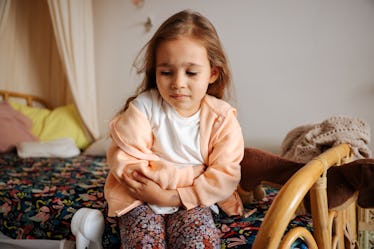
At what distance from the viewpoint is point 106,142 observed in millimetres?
2320

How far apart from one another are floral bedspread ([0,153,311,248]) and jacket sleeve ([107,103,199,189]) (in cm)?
21

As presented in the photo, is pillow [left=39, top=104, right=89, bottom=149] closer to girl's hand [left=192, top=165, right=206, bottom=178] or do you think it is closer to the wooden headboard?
the wooden headboard

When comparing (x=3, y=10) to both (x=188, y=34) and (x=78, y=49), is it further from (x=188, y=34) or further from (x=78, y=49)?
(x=188, y=34)

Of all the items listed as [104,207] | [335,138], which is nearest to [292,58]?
[335,138]

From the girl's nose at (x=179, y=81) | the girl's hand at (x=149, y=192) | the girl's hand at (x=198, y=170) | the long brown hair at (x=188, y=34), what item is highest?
the long brown hair at (x=188, y=34)

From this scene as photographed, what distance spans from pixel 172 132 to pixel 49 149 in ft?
4.98

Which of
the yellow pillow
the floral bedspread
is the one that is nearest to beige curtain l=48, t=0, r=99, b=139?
the yellow pillow

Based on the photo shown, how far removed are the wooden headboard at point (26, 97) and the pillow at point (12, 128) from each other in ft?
0.91

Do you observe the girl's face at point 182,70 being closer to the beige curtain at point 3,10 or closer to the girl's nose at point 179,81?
the girl's nose at point 179,81

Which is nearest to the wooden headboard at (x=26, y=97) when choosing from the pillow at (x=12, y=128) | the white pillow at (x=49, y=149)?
the pillow at (x=12, y=128)

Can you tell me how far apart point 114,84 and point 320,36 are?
153 cm

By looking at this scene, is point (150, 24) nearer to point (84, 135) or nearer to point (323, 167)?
point (84, 135)

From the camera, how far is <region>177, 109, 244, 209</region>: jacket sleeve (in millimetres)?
909

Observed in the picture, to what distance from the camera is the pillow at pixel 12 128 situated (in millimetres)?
2213
